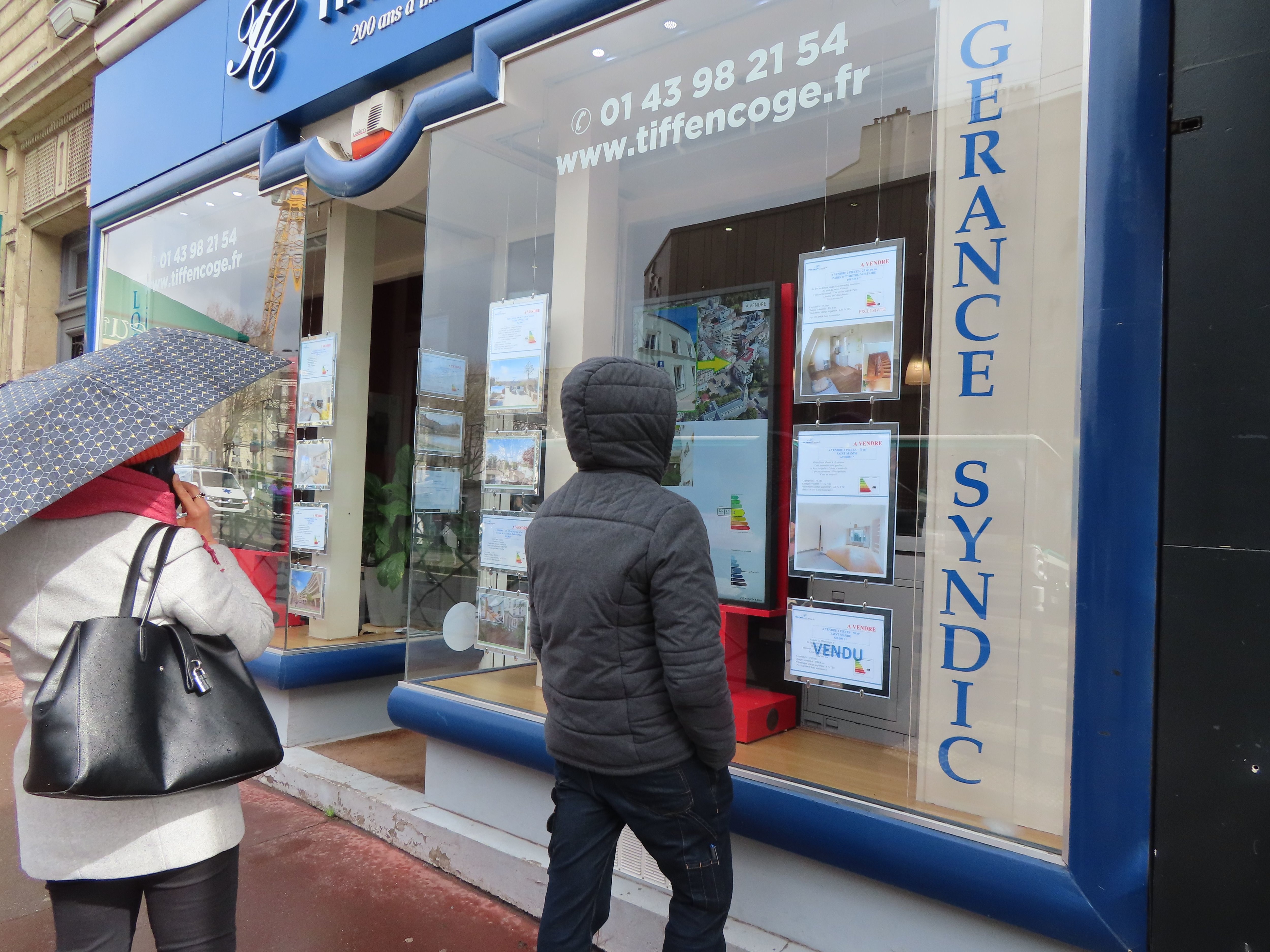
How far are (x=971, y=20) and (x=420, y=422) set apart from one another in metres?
2.81

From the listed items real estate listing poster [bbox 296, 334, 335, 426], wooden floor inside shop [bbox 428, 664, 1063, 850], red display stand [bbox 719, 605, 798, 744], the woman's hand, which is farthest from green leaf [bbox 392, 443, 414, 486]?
the woman's hand

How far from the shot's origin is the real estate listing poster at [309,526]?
16.9 ft

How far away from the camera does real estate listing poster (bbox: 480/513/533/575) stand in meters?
3.78

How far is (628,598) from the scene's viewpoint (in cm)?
191

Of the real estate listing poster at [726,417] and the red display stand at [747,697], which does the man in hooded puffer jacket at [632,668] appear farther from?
the real estate listing poster at [726,417]

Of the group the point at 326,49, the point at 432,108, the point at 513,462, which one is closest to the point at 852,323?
the point at 513,462

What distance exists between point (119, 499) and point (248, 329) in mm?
4070

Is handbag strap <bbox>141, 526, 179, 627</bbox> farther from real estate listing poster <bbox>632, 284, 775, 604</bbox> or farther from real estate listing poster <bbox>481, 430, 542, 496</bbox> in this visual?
real estate listing poster <bbox>481, 430, 542, 496</bbox>

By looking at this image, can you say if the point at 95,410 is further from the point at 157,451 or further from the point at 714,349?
the point at 714,349

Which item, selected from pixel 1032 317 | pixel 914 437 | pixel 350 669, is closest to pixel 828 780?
pixel 914 437

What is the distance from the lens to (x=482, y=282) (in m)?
4.01

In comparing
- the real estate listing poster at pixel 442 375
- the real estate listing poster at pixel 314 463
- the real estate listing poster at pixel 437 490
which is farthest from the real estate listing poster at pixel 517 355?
the real estate listing poster at pixel 314 463

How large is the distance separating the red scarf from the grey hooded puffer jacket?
81 cm

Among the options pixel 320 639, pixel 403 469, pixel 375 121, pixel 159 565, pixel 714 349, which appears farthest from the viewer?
pixel 403 469
